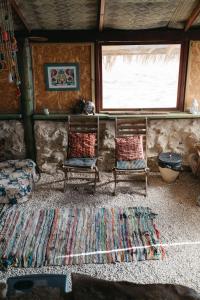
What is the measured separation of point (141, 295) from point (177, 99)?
4.13 metres

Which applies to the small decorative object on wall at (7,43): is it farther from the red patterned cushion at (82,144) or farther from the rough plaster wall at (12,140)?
the red patterned cushion at (82,144)

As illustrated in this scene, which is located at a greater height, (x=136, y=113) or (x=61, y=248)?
(x=136, y=113)

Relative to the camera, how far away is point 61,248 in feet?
11.6

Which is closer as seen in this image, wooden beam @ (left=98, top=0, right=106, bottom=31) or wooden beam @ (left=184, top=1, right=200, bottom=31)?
wooden beam @ (left=98, top=0, right=106, bottom=31)

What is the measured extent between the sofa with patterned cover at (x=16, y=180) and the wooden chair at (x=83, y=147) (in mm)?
606

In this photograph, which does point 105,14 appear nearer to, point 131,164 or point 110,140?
point 110,140

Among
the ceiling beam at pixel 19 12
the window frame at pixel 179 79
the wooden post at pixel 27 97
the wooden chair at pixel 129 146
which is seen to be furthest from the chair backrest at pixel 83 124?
the ceiling beam at pixel 19 12

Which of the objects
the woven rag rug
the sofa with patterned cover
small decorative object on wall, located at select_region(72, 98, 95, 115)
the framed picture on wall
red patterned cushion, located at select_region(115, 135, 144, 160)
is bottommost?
the woven rag rug

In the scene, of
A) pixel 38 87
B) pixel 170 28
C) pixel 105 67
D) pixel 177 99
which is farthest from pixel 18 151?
pixel 170 28

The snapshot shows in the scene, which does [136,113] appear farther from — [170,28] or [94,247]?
[94,247]

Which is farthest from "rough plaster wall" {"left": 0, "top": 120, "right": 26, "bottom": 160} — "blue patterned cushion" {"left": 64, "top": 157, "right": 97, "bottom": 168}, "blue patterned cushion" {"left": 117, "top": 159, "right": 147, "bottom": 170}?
"blue patterned cushion" {"left": 117, "top": 159, "right": 147, "bottom": 170}

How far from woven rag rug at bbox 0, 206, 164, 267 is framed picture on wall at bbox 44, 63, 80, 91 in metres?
2.19

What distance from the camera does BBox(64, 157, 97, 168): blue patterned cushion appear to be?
15.5ft

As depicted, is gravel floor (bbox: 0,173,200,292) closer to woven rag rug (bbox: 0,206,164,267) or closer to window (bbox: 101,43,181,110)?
woven rag rug (bbox: 0,206,164,267)
